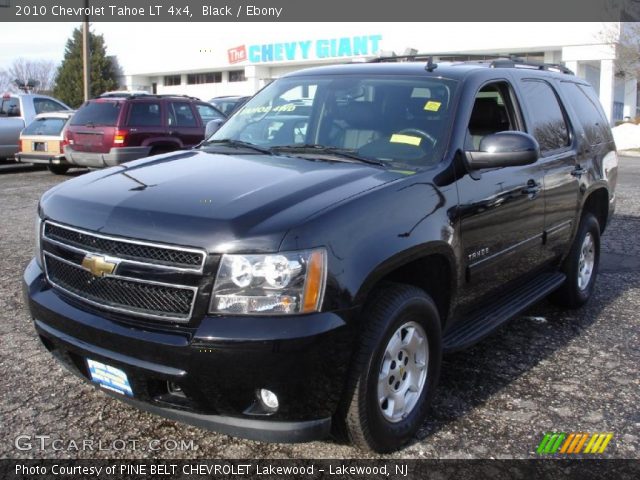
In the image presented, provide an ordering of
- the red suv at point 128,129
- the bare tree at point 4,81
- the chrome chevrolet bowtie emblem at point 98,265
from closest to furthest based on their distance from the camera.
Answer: the chrome chevrolet bowtie emblem at point 98,265
the red suv at point 128,129
the bare tree at point 4,81

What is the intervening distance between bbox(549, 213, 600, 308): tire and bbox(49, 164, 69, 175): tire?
39.9 feet

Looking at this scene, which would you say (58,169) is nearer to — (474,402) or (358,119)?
(358,119)

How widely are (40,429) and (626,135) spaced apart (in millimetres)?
27522

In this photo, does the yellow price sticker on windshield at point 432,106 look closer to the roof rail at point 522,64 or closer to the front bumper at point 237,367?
the roof rail at point 522,64

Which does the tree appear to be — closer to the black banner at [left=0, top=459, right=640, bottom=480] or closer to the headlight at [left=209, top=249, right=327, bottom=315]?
the black banner at [left=0, top=459, right=640, bottom=480]

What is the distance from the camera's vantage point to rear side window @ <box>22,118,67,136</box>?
48.0 ft

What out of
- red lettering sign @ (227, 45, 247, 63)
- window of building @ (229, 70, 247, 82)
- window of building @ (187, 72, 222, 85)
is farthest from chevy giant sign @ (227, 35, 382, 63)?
window of building @ (187, 72, 222, 85)

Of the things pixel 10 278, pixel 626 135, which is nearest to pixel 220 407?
pixel 10 278

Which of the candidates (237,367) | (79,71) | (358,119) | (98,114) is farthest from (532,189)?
(79,71)

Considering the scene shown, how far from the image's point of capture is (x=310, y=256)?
2680mm

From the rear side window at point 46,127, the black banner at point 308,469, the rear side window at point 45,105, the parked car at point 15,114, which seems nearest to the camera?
the black banner at point 308,469

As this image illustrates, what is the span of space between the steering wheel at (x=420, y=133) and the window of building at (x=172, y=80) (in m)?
49.1

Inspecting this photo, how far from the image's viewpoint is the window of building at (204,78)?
156ft

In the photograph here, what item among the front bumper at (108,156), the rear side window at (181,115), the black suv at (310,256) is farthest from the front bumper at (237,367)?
the rear side window at (181,115)
